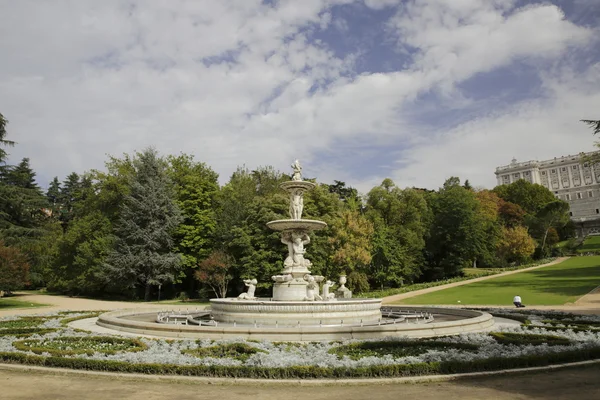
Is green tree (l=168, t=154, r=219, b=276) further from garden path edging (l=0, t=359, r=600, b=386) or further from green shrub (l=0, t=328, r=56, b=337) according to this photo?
garden path edging (l=0, t=359, r=600, b=386)

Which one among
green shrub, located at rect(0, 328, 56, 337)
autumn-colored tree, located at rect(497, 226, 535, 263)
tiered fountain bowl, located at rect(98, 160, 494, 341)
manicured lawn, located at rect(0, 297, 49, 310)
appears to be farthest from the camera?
autumn-colored tree, located at rect(497, 226, 535, 263)

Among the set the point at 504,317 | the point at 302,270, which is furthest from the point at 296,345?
the point at 504,317

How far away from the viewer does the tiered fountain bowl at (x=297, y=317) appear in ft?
43.5

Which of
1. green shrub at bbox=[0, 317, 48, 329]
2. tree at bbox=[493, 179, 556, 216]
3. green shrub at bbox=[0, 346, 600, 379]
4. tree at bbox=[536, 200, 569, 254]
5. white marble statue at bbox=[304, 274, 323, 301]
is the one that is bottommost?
green shrub at bbox=[0, 346, 600, 379]

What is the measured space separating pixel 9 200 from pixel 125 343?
33209mm

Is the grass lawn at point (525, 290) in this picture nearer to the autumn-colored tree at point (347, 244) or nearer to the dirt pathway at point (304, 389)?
the autumn-colored tree at point (347, 244)

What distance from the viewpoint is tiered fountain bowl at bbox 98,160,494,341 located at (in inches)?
522

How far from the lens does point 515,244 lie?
204 feet

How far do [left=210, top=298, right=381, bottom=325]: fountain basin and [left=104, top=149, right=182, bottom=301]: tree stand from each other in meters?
27.0

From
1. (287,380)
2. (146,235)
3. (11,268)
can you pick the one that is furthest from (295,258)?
(146,235)

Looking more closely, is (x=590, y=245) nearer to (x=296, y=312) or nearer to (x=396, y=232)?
(x=396, y=232)

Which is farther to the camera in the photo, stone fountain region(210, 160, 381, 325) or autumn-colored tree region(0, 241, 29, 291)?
autumn-colored tree region(0, 241, 29, 291)

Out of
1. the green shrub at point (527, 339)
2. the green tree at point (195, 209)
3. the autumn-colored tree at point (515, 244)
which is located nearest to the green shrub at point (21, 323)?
the green shrub at point (527, 339)

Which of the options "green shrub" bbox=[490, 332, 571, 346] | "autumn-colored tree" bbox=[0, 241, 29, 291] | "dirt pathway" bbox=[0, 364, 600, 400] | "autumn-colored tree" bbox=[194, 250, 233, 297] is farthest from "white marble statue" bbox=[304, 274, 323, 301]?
"autumn-colored tree" bbox=[0, 241, 29, 291]
